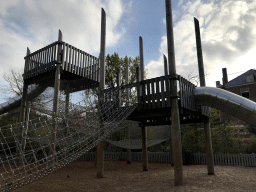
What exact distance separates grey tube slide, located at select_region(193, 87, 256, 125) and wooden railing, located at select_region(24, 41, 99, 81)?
16.4 feet

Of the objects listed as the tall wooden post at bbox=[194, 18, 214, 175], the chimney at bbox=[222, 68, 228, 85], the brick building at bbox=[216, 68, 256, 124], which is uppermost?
the chimney at bbox=[222, 68, 228, 85]

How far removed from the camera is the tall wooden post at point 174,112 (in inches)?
204

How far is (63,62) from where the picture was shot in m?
8.08

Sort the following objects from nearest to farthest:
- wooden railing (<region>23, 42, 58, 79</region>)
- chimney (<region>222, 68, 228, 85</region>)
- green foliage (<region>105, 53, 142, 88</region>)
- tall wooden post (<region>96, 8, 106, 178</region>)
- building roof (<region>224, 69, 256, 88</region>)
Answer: tall wooden post (<region>96, 8, 106, 178</region>), wooden railing (<region>23, 42, 58, 79</region>), green foliage (<region>105, 53, 142, 88</region>), building roof (<region>224, 69, 256, 88</region>), chimney (<region>222, 68, 228, 85</region>)

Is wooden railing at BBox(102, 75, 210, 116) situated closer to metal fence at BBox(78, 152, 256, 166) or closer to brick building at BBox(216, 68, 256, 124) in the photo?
metal fence at BBox(78, 152, 256, 166)

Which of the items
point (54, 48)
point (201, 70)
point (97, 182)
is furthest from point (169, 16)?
point (97, 182)

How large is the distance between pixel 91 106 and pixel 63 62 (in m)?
2.56

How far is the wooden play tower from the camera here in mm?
5559

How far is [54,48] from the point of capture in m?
8.13

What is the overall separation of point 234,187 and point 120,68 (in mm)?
16348

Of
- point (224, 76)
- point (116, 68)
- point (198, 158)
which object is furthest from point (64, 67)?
point (224, 76)

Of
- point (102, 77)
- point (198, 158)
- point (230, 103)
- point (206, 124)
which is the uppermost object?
point (102, 77)

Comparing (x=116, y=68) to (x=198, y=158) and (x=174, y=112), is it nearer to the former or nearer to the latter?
(x=198, y=158)

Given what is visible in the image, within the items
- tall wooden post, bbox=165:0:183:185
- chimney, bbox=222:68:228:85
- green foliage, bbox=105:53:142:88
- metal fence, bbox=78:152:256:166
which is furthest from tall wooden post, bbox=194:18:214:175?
chimney, bbox=222:68:228:85
